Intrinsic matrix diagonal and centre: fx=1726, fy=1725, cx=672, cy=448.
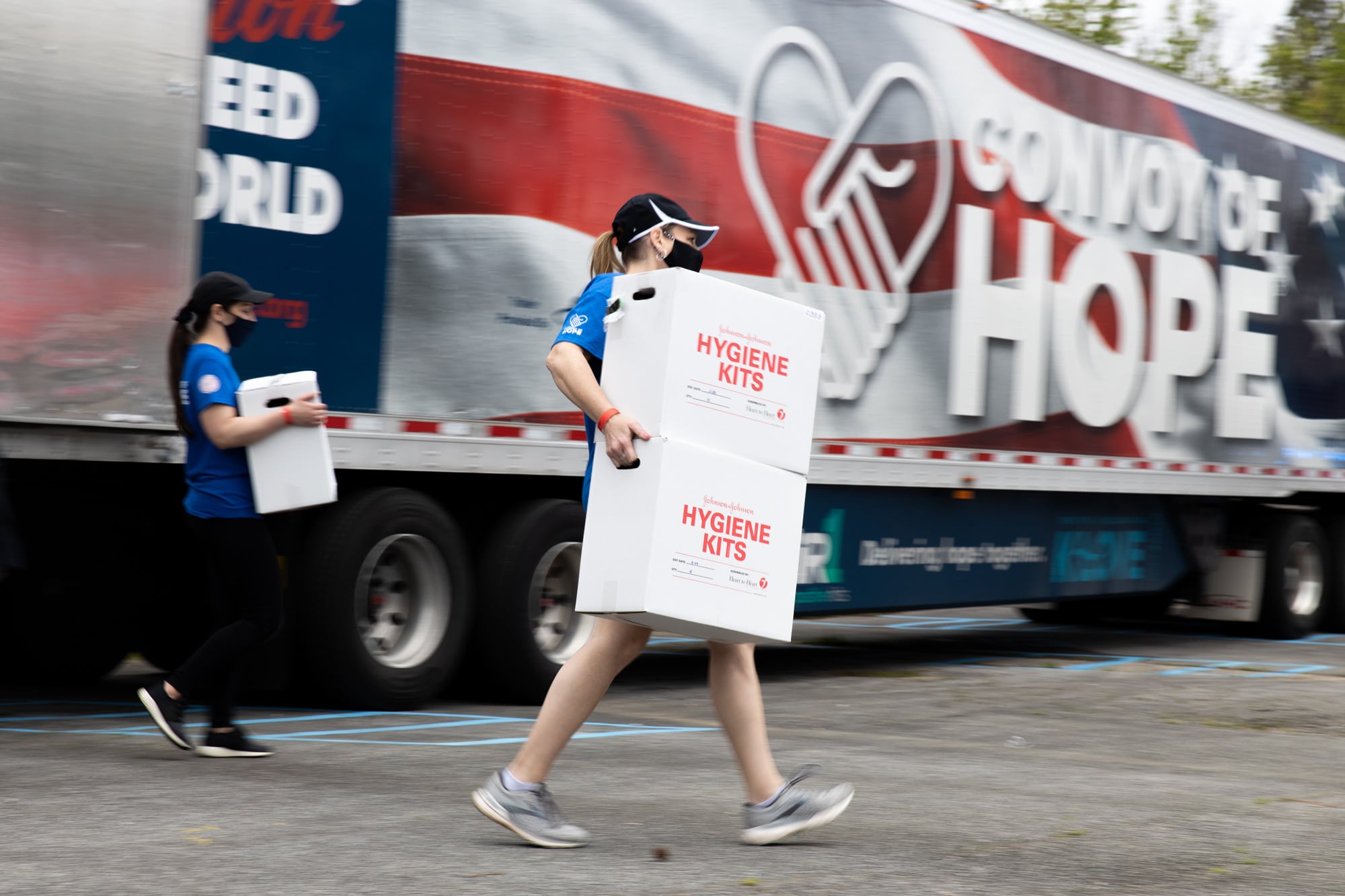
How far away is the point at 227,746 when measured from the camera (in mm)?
6512

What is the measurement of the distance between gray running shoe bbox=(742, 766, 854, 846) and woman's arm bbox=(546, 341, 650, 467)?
1.07 meters

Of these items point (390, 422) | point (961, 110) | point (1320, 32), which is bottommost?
point (390, 422)

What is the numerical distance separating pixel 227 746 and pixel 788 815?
2550mm

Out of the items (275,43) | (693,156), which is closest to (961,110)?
(693,156)

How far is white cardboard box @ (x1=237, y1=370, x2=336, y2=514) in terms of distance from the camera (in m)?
6.50

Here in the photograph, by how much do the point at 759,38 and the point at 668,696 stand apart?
3.77m

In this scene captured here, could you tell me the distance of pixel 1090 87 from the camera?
12492mm

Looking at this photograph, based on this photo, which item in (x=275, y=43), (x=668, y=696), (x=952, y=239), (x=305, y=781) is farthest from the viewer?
(x=952, y=239)

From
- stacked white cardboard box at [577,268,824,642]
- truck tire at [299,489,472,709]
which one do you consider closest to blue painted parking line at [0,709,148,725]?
truck tire at [299,489,472,709]

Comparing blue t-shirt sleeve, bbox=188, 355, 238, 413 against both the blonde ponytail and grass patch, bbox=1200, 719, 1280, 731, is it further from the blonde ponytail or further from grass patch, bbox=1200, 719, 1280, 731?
grass patch, bbox=1200, 719, 1280, 731

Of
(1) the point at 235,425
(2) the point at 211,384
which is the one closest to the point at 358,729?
(1) the point at 235,425

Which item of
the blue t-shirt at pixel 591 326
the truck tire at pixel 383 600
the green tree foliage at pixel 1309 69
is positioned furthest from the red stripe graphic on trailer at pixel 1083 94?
the green tree foliage at pixel 1309 69

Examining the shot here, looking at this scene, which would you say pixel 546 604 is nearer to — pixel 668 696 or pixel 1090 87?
pixel 668 696

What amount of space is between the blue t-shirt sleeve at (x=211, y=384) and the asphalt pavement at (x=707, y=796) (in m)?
1.34
